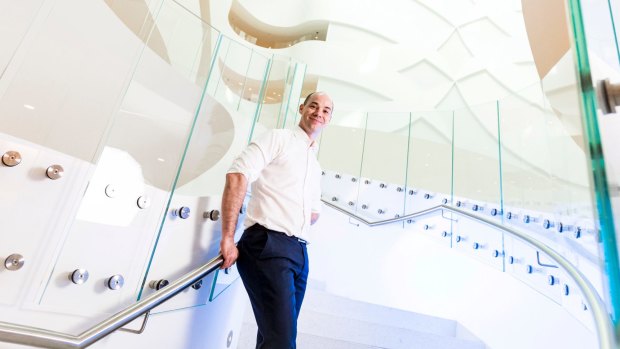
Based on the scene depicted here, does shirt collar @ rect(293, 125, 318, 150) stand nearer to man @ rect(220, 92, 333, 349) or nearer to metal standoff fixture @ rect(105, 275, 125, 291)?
man @ rect(220, 92, 333, 349)

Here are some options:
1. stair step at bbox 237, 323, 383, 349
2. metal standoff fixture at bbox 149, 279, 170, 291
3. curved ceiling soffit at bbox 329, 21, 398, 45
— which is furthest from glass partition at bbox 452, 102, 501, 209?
curved ceiling soffit at bbox 329, 21, 398, 45

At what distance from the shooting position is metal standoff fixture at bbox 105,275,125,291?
1.17 meters

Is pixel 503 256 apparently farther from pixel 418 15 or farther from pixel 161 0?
pixel 418 15

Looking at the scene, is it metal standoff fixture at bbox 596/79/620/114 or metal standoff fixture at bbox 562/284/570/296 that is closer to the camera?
metal standoff fixture at bbox 596/79/620/114

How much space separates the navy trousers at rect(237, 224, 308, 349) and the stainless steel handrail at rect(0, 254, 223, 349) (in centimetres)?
25

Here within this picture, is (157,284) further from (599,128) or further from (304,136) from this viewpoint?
(599,128)

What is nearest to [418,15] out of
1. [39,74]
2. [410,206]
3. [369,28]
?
[369,28]

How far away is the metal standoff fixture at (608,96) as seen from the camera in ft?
1.76

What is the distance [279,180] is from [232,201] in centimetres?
27

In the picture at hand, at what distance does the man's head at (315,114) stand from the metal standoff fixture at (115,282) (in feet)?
3.75

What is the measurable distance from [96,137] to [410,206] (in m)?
3.58

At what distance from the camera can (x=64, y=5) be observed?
134 cm

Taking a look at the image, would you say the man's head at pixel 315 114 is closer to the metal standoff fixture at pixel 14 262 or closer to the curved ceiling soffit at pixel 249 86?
the curved ceiling soffit at pixel 249 86

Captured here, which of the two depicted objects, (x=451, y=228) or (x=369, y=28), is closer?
(x=451, y=228)
